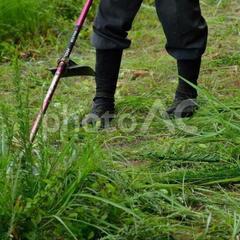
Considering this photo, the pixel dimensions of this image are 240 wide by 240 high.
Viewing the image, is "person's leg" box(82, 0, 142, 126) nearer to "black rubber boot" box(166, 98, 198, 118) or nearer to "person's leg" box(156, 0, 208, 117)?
"person's leg" box(156, 0, 208, 117)

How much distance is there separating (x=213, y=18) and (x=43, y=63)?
139 centimetres

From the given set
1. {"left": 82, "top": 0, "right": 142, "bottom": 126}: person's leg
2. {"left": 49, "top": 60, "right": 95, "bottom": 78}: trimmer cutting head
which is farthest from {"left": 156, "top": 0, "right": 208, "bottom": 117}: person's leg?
{"left": 49, "top": 60, "right": 95, "bottom": 78}: trimmer cutting head

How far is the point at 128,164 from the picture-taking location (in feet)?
9.07

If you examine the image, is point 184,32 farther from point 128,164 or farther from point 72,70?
point 128,164

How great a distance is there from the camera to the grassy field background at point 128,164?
2105mm

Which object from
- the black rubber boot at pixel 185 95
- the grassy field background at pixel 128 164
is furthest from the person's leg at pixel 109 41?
the black rubber boot at pixel 185 95

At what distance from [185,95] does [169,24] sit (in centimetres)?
36

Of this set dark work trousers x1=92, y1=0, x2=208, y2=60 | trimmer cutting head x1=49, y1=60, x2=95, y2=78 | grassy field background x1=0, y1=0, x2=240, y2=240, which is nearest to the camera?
grassy field background x1=0, y1=0, x2=240, y2=240

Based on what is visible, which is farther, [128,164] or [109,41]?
[109,41]

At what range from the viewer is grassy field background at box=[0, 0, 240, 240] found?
211cm

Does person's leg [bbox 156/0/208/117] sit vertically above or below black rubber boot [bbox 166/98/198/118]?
above

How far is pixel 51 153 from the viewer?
7.56ft
